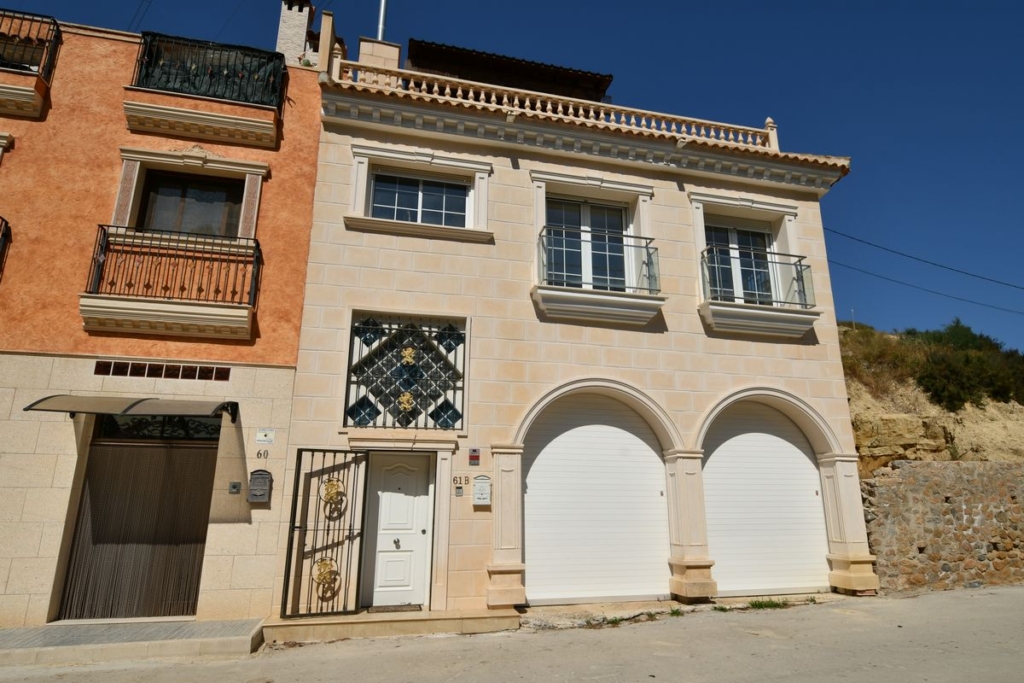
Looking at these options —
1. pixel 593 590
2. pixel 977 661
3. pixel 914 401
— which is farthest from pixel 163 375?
pixel 914 401

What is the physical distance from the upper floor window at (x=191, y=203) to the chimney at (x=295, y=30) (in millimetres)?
3184

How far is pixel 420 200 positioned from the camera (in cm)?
954

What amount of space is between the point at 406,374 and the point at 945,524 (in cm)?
944

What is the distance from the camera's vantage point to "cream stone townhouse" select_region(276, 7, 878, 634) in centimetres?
802

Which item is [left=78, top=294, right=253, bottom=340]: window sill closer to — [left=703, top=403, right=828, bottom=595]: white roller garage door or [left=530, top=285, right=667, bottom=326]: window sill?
[left=530, top=285, right=667, bottom=326]: window sill

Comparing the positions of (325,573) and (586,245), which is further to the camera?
(586,245)

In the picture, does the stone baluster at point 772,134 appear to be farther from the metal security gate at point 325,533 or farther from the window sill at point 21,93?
the window sill at point 21,93

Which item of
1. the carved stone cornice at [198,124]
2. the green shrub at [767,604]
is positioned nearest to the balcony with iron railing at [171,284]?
the carved stone cornice at [198,124]

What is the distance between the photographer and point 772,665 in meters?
5.73

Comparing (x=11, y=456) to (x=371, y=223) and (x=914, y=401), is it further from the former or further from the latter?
(x=914, y=401)

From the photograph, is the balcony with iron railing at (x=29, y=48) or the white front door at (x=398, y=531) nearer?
the white front door at (x=398, y=531)

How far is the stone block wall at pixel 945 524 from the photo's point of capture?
940 centimetres

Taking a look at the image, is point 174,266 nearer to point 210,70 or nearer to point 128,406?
point 128,406

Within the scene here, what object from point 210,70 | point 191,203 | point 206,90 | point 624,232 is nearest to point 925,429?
point 624,232
